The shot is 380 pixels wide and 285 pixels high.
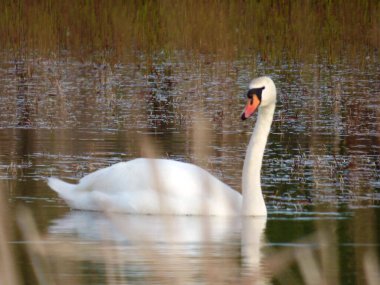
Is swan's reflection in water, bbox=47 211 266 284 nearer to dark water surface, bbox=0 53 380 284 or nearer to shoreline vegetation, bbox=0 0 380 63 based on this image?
dark water surface, bbox=0 53 380 284

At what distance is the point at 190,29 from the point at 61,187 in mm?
9883

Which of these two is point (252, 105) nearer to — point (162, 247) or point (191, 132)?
point (162, 247)

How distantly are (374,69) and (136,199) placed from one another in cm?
865

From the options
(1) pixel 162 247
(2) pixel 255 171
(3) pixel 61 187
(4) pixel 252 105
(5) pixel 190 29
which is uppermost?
(5) pixel 190 29

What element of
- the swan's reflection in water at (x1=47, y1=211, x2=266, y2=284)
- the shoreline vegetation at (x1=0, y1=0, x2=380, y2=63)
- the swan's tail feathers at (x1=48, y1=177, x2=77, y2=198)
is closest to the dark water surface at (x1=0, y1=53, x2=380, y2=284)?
the swan's reflection in water at (x1=47, y1=211, x2=266, y2=284)

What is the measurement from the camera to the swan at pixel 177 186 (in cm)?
798

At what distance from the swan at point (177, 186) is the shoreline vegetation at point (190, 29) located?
8.90 metres

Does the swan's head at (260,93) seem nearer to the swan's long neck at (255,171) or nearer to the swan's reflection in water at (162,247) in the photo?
the swan's long neck at (255,171)

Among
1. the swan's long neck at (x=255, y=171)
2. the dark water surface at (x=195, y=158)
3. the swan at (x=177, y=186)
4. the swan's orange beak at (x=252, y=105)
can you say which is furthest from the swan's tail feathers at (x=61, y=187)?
the swan's orange beak at (x=252, y=105)

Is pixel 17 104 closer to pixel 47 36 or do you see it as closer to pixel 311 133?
pixel 311 133

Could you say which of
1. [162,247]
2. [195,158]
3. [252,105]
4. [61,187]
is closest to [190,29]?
[195,158]

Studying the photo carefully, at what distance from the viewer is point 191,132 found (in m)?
11.4

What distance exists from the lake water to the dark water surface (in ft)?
0.08

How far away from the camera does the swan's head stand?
8023mm
